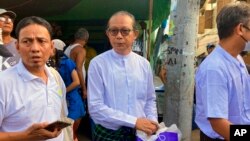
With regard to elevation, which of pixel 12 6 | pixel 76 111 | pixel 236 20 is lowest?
pixel 76 111

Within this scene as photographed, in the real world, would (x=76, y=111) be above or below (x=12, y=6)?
below

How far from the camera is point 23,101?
217 cm

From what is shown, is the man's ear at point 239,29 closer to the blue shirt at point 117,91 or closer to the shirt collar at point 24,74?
the blue shirt at point 117,91

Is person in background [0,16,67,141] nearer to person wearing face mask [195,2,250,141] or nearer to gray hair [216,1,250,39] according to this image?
person wearing face mask [195,2,250,141]

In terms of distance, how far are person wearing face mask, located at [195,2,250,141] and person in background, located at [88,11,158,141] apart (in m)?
0.56

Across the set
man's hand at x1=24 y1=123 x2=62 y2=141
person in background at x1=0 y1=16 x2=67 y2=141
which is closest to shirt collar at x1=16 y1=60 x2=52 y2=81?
person in background at x1=0 y1=16 x2=67 y2=141

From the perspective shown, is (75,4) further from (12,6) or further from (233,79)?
(233,79)

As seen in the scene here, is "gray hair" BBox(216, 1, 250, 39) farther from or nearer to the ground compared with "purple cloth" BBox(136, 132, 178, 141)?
farther from the ground

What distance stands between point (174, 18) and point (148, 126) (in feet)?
4.13

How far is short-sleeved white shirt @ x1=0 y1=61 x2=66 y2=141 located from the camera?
2.14 meters

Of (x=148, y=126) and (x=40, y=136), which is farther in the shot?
(x=148, y=126)

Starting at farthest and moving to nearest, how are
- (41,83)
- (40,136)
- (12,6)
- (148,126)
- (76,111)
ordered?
1. (12,6)
2. (76,111)
3. (148,126)
4. (41,83)
5. (40,136)

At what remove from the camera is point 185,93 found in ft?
12.0

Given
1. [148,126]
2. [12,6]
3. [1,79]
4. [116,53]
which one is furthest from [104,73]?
[12,6]
